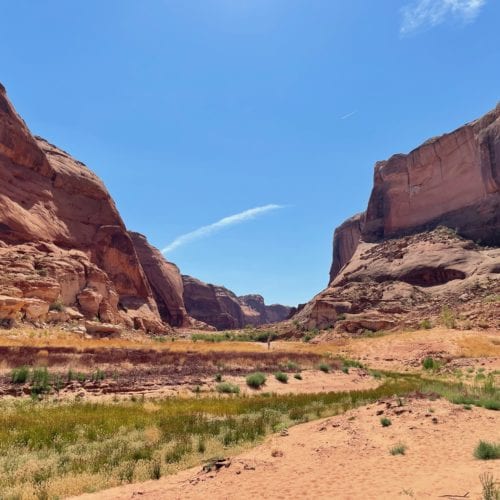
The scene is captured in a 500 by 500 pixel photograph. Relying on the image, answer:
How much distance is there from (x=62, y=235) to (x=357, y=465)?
5048 centimetres

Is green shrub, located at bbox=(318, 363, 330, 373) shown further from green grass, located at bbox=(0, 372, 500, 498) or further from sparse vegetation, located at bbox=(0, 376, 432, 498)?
sparse vegetation, located at bbox=(0, 376, 432, 498)

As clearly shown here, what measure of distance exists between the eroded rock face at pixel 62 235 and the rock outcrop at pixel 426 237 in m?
28.8

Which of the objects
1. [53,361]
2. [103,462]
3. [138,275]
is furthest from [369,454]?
[138,275]

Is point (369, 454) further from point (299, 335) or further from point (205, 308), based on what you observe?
point (205, 308)

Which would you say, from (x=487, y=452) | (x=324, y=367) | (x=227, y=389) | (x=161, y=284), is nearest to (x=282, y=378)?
(x=227, y=389)

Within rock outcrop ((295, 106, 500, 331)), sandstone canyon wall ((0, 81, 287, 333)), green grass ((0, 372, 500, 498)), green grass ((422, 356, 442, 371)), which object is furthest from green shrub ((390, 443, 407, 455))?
rock outcrop ((295, 106, 500, 331))

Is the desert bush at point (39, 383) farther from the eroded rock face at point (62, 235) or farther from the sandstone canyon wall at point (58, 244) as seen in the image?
the eroded rock face at point (62, 235)

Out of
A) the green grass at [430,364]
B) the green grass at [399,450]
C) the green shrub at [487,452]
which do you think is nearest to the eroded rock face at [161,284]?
the green grass at [430,364]

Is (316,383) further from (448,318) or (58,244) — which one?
(58,244)

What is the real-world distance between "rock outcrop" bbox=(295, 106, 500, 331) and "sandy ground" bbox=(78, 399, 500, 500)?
38.9 m

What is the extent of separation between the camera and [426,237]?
69688 mm

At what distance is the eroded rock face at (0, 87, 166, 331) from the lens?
41.3m

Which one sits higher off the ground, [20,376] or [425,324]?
[425,324]

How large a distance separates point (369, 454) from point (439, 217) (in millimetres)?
73758
